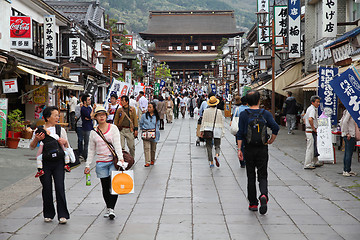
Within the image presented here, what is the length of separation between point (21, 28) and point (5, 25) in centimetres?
67

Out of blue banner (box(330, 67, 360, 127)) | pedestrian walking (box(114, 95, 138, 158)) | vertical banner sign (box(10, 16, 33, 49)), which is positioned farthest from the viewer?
vertical banner sign (box(10, 16, 33, 49))

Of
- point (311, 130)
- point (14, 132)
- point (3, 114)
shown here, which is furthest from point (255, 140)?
point (14, 132)

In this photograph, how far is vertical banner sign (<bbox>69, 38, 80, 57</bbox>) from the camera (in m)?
24.1

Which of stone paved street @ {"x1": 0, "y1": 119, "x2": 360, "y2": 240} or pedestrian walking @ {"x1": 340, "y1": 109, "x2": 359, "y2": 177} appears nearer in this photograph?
stone paved street @ {"x1": 0, "y1": 119, "x2": 360, "y2": 240}

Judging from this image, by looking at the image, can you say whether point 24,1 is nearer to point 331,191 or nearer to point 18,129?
point 18,129

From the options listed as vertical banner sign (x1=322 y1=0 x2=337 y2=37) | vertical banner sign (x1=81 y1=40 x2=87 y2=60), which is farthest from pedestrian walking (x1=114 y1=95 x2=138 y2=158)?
vertical banner sign (x1=81 y1=40 x2=87 y2=60)

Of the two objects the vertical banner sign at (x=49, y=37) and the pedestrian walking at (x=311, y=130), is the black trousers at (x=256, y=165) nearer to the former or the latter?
the pedestrian walking at (x=311, y=130)

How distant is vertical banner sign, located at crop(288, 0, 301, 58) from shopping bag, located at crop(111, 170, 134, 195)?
53.2ft

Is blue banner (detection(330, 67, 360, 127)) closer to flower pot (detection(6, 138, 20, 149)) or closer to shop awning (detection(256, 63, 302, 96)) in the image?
flower pot (detection(6, 138, 20, 149))

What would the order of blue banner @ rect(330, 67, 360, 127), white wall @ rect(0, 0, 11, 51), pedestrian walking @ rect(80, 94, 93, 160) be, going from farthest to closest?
white wall @ rect(0, 0, 11, 51) < pedestrian walking @ rect(80, 94, 93, 160) < blue banner @ rect(330, 67, 360, 127)

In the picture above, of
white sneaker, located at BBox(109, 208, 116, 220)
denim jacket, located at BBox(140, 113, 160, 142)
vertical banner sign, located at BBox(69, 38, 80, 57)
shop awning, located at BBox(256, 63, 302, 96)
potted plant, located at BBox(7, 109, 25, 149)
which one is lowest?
white sneaker, located at BBox(109, 208, 116, 220)

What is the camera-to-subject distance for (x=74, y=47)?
24.3 meters

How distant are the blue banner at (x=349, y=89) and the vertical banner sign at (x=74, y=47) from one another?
60.3ft

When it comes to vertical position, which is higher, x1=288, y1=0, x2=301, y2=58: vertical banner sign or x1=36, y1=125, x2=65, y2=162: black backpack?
x1=288, y1=0, x2=301, y2=58: vertical banner sign
